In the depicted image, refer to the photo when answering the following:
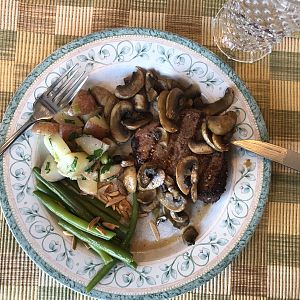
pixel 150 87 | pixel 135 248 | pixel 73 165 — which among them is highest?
pixel 150 87

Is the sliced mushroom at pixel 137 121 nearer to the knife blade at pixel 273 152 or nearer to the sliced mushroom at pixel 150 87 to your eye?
the sliced mushroom at pixel 150 87

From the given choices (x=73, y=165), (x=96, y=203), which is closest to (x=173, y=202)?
(x=96, y=203)

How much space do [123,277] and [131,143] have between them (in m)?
0.47

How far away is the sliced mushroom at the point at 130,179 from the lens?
1.90 m

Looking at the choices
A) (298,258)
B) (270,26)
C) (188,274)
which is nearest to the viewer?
(270,26)

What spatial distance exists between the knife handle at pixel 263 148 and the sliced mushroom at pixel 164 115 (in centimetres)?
23

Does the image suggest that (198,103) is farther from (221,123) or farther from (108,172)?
(108,172)

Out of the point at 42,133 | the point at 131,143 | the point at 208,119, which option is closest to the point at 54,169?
the point at 42,133

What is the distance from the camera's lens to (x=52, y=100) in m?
1.87

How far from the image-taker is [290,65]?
2074mm

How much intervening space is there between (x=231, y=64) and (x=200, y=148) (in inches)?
15.2

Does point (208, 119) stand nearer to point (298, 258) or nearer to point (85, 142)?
point (85, 142)

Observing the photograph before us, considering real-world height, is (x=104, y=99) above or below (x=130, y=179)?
above

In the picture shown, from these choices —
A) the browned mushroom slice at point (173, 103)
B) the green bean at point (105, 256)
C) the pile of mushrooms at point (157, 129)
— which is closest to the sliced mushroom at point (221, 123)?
the pile of mushrooms at point (157, 129)
